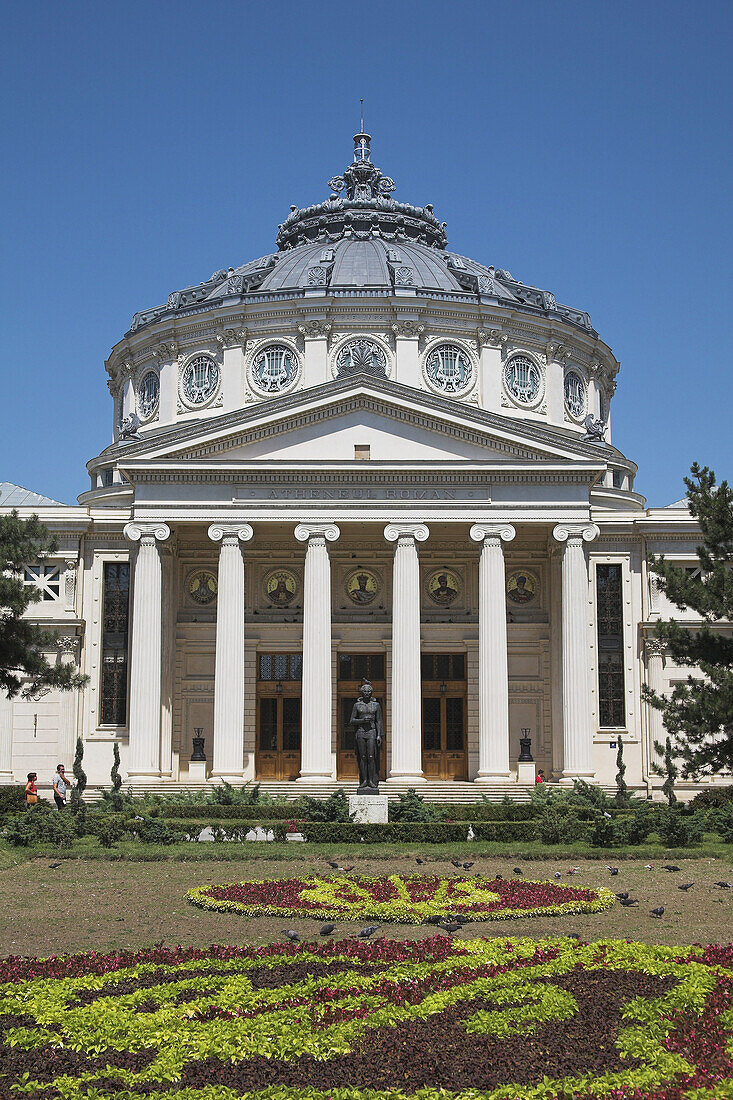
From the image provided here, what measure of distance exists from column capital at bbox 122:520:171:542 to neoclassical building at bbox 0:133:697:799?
9cm

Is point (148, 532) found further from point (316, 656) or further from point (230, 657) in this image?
point (316, 656)

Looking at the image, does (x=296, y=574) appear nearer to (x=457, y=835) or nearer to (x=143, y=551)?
(x=143, y=551)

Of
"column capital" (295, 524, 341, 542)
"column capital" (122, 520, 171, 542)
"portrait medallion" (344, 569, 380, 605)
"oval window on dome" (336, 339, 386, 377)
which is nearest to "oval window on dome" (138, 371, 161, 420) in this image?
"oval window on dome" (336, 339, 386, 377)

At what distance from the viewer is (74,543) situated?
5550 centimetres

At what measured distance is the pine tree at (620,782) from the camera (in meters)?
44.3

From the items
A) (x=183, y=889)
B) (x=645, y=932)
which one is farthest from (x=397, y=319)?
(x=645, y=932)

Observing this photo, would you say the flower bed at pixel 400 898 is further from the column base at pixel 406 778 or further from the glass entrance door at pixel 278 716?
the glass entrance door at pixel 278 716

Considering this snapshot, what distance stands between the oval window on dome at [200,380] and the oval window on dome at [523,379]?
581 inches

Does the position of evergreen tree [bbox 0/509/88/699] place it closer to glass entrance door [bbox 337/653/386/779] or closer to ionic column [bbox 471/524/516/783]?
ionic column [bbox 471/524/516/783]

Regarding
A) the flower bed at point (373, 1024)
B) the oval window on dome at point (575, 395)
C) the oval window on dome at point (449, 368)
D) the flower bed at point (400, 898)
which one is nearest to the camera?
the flower bed at point (373, 1024)

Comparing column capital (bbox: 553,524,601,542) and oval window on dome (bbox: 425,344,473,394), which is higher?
oval window on dome (bbox: 425,344,473,394)

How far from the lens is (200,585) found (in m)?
55.2

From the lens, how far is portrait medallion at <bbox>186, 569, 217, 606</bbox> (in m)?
55.1

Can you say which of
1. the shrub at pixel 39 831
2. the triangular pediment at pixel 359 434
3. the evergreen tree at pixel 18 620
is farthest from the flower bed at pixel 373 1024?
the triangular pediment at pixel 359 434
